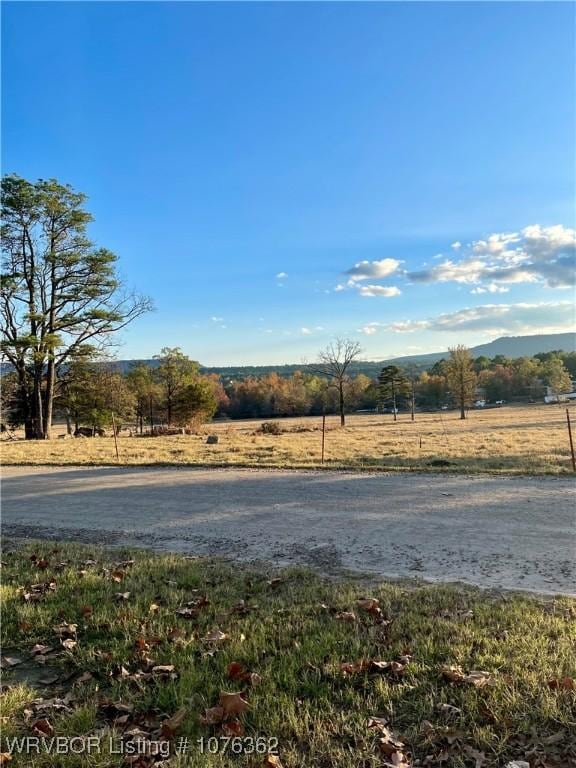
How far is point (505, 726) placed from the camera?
2.47 m

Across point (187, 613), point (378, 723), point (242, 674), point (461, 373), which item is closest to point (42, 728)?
point (242, 674)

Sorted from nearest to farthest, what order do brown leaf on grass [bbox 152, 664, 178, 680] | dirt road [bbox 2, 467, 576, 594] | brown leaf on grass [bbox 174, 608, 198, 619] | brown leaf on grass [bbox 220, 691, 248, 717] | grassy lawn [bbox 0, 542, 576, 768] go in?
grassy lawn [bbox 0, 542, 576, 768] → brown leaf on grass [bbox 220, 691, 248, 717] → brown leaf on grass [bbox 152, 664, 178, 680] → brown leaf on grass [bbox 174, 608, 198, 619] → dirt road [bbox 2, 467, 576, 594]

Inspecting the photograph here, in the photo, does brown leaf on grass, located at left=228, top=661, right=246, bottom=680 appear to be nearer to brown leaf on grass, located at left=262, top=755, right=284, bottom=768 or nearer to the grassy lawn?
the grassy lawn

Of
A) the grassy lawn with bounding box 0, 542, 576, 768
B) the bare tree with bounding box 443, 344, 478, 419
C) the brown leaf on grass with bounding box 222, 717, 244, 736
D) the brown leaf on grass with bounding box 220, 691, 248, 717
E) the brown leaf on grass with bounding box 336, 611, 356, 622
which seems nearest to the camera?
the grassy lawn with bounding box 0, 542, 576, 768

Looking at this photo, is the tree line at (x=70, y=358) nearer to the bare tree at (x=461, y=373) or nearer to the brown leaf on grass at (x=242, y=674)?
the bare tree at (x=461, y=373)

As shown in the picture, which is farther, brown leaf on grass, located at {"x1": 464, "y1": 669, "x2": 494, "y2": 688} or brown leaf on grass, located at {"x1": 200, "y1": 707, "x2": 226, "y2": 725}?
brown leaf on grass, located at {"x1": 464, "y1": 669, "x2": 494, "y2": 688}

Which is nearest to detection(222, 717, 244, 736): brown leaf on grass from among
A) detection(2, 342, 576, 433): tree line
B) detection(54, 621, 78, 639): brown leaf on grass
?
detection(54, 621, 78, 639): brown leaf on grass

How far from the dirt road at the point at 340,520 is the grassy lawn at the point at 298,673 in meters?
1.10

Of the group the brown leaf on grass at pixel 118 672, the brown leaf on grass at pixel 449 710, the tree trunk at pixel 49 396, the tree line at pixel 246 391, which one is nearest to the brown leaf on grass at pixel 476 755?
the brown leaf on grass at pixel 449 710

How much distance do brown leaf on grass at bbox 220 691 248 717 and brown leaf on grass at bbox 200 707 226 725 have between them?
27 millimetres

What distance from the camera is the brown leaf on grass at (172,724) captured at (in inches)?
101

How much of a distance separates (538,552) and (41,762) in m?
5.17

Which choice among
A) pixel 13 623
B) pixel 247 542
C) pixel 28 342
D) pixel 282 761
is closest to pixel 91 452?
pixel 28 342

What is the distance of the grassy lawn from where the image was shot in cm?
244
